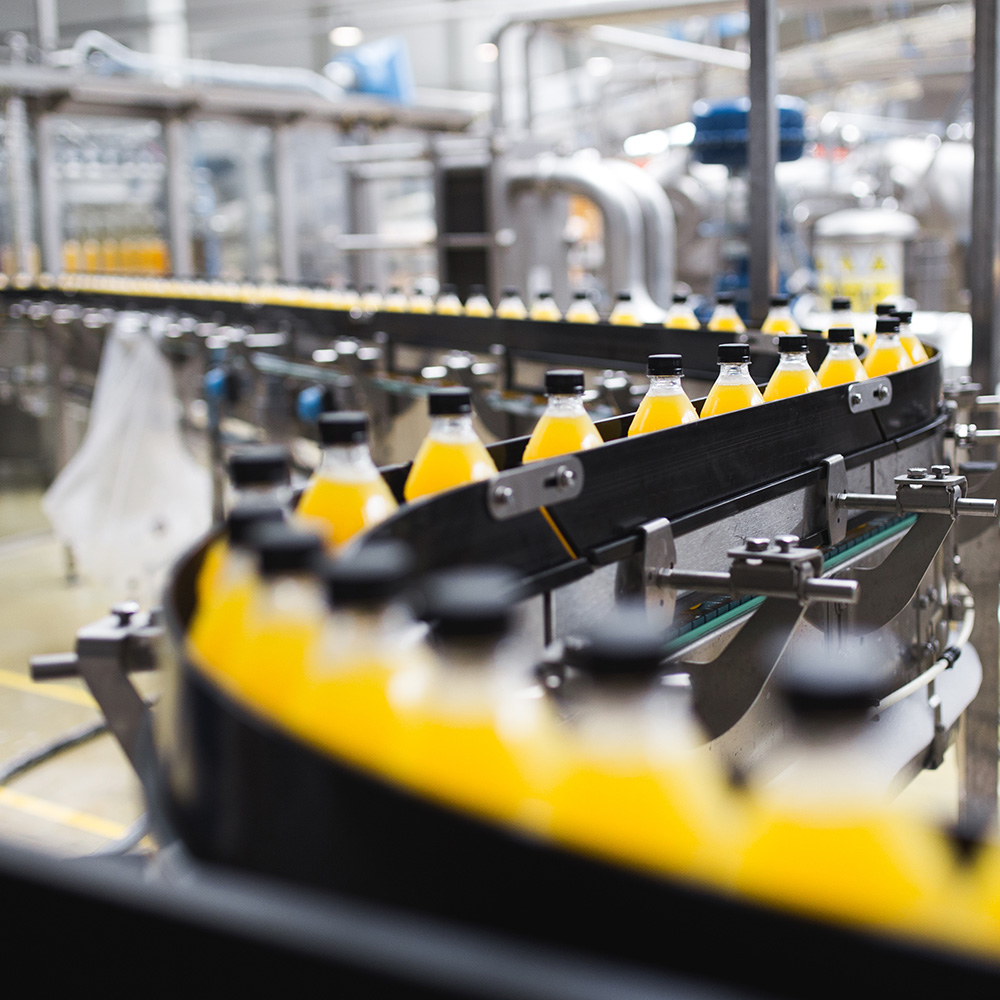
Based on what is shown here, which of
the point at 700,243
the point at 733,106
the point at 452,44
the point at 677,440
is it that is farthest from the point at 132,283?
the point at 452,44

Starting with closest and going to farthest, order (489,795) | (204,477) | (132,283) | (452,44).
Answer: (489,795)
(204,477)
(132,283)
(452,44)

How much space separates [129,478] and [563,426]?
272 cm

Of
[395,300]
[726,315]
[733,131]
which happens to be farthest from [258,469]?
[733,131]

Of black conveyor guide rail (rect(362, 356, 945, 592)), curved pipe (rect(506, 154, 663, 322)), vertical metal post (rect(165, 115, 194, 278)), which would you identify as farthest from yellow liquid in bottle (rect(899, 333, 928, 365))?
vertical metal post (rect(165, 115, 194, 278))

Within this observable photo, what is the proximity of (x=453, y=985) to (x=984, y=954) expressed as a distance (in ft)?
0.63

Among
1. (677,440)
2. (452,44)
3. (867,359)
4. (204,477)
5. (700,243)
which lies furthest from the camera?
(452,44)

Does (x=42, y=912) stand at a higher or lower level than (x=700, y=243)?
lower

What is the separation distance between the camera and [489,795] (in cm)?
52

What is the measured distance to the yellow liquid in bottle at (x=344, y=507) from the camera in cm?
88

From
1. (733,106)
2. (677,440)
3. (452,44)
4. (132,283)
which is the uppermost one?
(452,44)

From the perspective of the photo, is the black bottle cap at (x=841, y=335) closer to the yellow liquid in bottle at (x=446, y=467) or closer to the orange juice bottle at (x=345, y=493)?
the yellow liquid in bottle at (x=446, y=467)

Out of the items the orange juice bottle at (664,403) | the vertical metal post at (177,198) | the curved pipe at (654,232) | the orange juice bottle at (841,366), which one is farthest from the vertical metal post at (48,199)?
the orange juice bottle at (664,403)

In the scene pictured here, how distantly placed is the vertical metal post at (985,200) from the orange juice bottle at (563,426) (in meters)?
1.56

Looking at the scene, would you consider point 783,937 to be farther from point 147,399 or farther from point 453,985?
point 147,399
